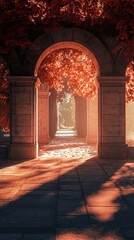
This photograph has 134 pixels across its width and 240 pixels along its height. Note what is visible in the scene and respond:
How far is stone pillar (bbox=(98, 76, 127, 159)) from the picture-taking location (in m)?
12.2

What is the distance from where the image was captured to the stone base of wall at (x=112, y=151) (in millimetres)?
12148

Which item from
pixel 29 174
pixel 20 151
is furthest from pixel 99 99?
pixel 29 174

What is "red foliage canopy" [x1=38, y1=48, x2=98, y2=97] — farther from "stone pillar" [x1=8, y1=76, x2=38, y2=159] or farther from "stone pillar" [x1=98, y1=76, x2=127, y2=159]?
"stone pillar" [x1=98, y1=76, x2=127, y2=159]

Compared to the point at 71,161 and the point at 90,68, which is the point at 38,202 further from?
the point at 90,68

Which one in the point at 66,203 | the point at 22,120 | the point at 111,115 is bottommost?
the point at 66,203

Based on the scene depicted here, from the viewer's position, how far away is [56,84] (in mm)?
16047

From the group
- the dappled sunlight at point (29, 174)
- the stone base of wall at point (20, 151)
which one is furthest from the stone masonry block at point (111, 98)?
the stone base of wall at point (20, 151)

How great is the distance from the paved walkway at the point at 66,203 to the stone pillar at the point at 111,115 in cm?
232

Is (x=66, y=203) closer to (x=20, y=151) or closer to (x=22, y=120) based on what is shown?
(x=20, y=151)

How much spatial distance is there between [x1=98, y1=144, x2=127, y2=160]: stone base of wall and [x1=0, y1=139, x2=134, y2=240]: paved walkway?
2166 millimetres

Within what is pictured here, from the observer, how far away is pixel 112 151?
12.2m

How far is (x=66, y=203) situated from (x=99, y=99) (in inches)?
283

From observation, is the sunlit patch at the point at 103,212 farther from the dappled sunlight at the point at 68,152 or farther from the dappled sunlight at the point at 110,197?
the dappled sunlight at the point at 68,152

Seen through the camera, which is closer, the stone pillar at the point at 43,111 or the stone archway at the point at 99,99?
the stone archway at the point at 99,99
